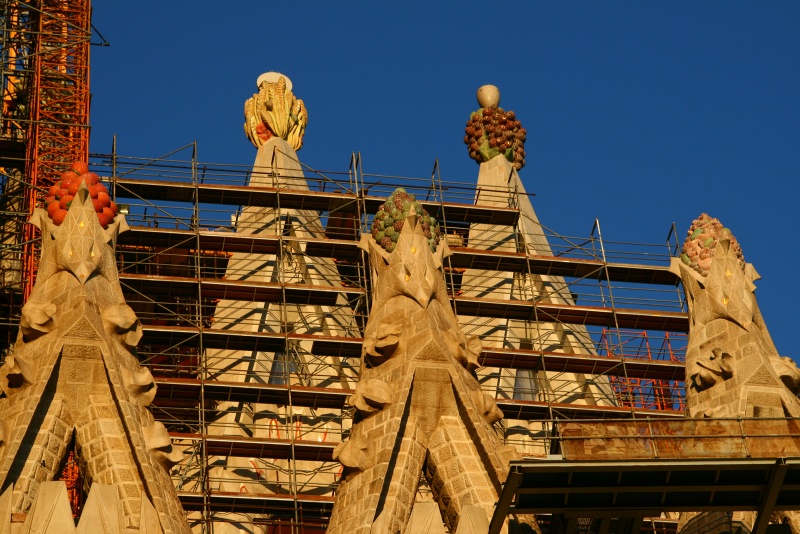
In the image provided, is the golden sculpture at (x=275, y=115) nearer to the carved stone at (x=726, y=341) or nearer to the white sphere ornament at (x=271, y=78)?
the white sphere ornament at (x=271, y=78)

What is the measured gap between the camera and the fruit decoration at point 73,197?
30.4 meters

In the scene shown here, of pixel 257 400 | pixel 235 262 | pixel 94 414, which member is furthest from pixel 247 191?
pixel 94 414

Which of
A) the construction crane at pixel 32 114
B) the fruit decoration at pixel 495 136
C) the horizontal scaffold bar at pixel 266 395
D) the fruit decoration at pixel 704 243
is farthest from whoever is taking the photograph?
the fruit decoration at pixel 495 136

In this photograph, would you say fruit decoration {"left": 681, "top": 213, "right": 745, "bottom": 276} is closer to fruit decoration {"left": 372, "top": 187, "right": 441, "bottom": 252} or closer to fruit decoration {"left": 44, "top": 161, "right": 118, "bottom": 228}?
fruit decoration {"left": 372, "top": 187, "right": 441, "bottom": 252}

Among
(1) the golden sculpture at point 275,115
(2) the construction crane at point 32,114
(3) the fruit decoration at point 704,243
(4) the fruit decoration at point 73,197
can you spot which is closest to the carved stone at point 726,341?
(3) the fruit decoration at point 704,243

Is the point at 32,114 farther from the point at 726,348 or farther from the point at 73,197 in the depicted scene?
the point at 726,348

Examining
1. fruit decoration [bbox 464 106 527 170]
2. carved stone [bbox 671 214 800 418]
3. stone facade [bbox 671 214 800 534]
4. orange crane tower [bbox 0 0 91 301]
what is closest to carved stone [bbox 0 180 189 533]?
stone facade [bbox 671 214 800 534]

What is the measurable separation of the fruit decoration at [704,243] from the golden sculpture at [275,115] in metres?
12.6

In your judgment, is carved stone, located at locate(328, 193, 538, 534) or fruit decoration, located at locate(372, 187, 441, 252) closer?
carved stone, located at locate(328, 193, 538, 534)

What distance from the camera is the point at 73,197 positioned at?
99.9 feet

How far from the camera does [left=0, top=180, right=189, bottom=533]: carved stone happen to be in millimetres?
27297

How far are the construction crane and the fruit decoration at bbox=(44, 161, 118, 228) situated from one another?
29.4 feet

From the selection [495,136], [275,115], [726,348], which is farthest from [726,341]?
[275,115]

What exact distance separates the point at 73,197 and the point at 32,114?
13.9m
